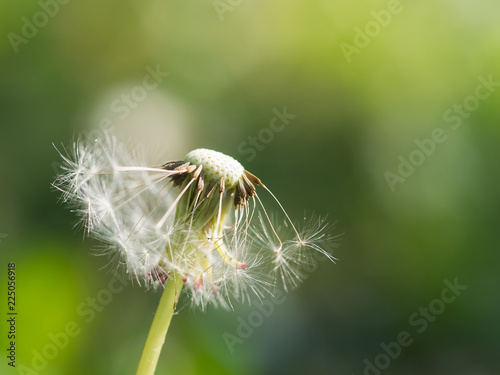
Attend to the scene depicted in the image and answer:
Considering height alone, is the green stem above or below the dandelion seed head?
below

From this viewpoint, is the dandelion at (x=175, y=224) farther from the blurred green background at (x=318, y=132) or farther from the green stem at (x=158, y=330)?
the blurred green background at (x=318, y=132)

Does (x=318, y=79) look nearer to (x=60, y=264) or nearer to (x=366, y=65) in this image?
(x=366, y=65)

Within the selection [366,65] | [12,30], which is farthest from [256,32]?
[12,30]

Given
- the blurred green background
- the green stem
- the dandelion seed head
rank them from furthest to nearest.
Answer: the blurred green background < the dandelion seed head < the green stem

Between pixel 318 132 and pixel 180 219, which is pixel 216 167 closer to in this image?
pixel 180 219

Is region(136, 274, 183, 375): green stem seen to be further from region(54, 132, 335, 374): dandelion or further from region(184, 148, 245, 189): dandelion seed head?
region(184, 148, 245, 189): dandelion seed head

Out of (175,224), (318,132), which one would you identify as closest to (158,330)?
(175,224)

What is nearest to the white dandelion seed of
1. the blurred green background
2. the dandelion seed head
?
the dandelion seed head
